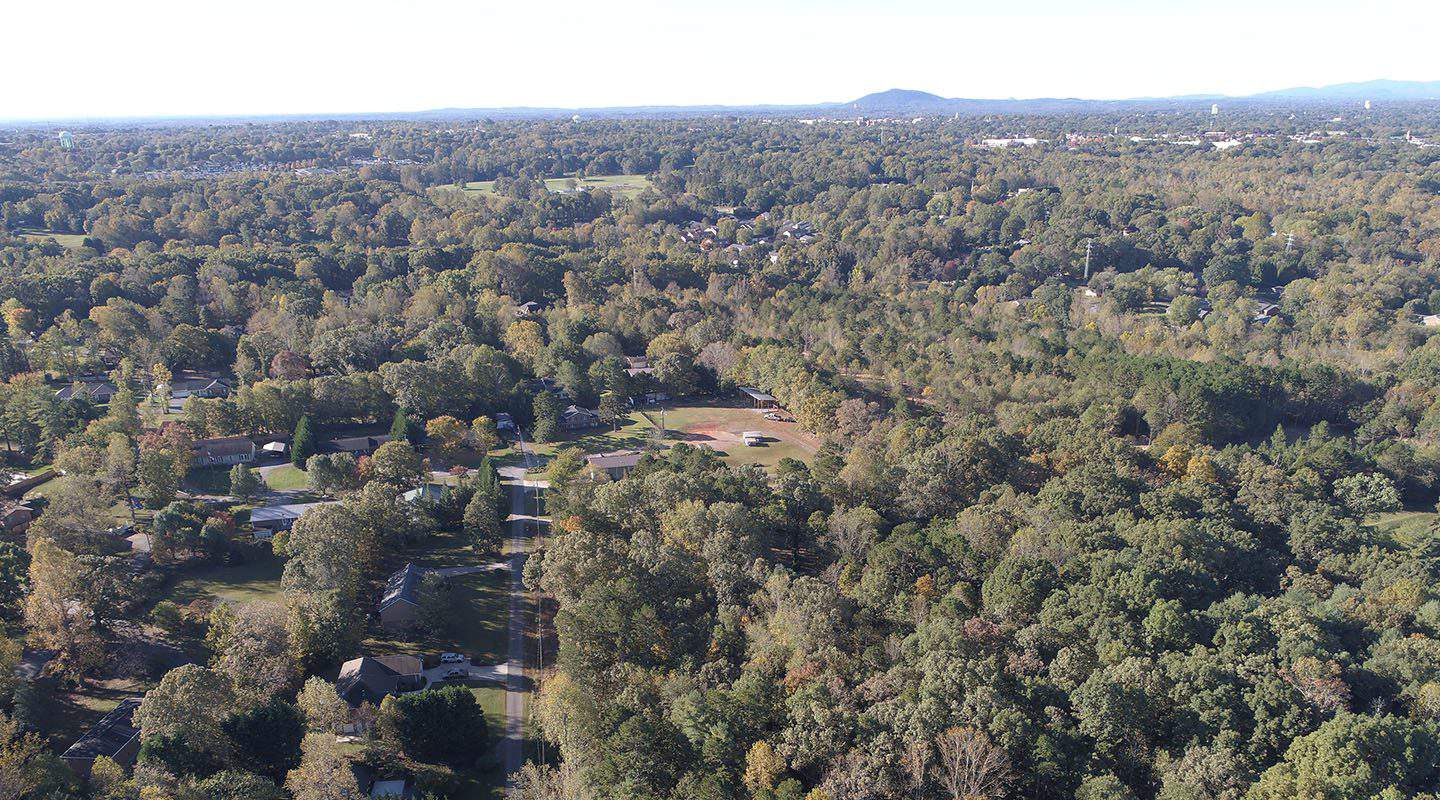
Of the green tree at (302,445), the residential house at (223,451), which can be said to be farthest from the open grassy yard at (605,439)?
the residential house at (223,451)

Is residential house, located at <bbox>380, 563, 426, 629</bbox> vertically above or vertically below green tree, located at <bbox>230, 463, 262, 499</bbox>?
below

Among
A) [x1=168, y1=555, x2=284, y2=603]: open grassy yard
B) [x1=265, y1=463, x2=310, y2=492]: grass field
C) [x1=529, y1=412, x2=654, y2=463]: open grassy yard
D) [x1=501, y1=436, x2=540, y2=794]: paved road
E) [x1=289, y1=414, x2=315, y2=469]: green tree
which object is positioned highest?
[x1=289, y1=414, x2=315, y2=469]: green tree

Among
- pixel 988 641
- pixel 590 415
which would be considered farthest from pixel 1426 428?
pixel 590 415

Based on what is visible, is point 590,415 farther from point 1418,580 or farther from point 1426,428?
point 1426,428

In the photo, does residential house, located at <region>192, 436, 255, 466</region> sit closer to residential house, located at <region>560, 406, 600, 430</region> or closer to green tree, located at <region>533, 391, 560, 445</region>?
green tree, located at <region>533, 391, 560, 445</region>

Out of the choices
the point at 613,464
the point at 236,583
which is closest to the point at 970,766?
the point at 613,464

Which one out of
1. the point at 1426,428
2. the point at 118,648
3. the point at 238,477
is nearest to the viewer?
the point at 118,648

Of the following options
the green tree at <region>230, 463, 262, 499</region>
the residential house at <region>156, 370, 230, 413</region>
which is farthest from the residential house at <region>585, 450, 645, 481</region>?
the residential house at <region>156, 370, 230, 413</region>
